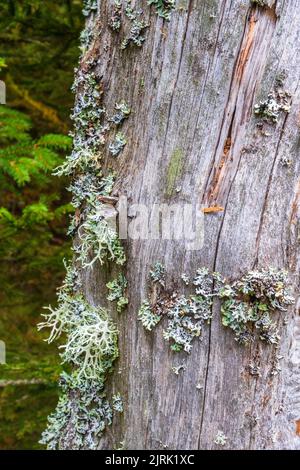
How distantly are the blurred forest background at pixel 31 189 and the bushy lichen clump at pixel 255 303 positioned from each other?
1550 mm

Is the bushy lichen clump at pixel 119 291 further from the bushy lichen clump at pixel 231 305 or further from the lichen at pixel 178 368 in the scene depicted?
the lichen at pixel 178 368

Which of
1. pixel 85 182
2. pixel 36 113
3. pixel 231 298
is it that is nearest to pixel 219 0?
pixel 85 182

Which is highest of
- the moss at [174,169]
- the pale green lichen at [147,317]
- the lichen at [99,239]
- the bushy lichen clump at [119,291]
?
the moss at [174,169]

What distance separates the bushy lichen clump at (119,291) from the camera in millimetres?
2104

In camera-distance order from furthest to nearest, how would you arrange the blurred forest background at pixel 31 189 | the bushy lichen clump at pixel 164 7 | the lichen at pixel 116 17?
the blurred forest background at pixel 31 189
the lichen at pixel 116 17
the bushy lichen clump at pixel 164 7

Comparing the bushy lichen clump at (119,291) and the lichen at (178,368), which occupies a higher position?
the bushy lichen clump at (119,291)

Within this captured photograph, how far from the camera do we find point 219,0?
1.83 m

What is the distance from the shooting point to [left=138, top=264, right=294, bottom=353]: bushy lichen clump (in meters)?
1.89

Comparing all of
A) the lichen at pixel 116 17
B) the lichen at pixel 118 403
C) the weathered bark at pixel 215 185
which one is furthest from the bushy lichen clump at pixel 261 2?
the lichen at pixel 118 403

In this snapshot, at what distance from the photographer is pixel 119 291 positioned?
2125mm

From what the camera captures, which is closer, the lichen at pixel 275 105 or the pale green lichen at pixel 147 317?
the lichen at pixel 275 105

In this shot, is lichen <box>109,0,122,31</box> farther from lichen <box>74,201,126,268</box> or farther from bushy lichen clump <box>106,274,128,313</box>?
bushy lichen clump <box>106,274,128,313</box>
